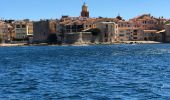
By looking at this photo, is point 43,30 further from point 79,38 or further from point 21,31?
point 79,38

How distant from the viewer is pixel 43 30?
169m

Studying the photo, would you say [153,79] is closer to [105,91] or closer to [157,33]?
[105,91]

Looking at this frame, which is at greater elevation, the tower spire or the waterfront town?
the tower spire

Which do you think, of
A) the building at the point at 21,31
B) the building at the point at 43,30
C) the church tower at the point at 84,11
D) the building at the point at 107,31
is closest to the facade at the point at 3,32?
the building at the point at 21,31

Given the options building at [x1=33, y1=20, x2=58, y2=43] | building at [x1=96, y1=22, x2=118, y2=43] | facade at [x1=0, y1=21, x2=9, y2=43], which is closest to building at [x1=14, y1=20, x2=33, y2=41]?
facade at [x1=0, y1=21, x2=9, y2=43]

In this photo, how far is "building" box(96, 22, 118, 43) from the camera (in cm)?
15850

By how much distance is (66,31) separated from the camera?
6432 inches

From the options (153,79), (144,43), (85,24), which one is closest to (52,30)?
(85,24)

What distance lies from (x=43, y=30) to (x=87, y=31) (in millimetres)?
17819

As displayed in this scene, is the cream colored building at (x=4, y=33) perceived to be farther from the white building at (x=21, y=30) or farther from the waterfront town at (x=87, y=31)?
the white building at (x=21, y=30)

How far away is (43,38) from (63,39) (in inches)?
414

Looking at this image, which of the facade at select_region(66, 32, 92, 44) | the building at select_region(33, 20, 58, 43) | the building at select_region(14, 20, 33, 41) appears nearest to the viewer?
the facade at select_region(66, 32, 92, 44)

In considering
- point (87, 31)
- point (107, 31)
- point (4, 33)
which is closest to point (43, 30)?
point (87, 31)

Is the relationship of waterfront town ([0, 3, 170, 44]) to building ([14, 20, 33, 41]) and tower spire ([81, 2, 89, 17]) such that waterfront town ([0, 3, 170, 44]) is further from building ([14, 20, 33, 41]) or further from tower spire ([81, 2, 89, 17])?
tower spire ([81, 2, 89, 17])
